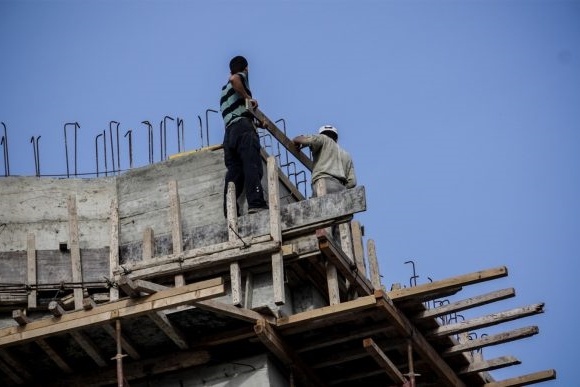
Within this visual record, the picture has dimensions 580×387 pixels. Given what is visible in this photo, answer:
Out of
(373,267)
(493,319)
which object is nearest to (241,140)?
(373,267)

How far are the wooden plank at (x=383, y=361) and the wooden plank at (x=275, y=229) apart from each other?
1.38m

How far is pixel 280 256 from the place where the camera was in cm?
2347

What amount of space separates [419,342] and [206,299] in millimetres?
4160

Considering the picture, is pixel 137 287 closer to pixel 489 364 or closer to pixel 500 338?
pixel 500 338

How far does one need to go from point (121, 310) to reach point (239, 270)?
195cm

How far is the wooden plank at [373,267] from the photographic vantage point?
25.3m

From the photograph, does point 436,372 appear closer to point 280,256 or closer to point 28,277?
point 280,256

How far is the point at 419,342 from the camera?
80.6 ft

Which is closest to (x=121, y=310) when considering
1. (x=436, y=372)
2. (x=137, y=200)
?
(x=137, y=200)

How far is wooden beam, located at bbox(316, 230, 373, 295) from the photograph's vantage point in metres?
23.2

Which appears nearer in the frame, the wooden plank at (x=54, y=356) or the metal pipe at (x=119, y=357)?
the metal pipe at (x=119, y=357)

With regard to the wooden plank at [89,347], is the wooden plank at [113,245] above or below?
above

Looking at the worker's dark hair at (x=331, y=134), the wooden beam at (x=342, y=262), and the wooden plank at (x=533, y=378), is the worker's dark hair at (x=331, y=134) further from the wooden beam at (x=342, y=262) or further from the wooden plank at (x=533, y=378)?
the wooden plank at (x=533, y=378)

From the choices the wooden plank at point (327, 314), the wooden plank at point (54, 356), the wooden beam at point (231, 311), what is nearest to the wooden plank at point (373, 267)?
the wooden plank at point (327, 314)
